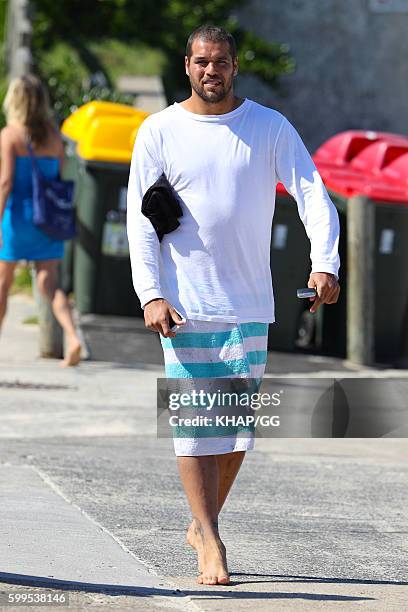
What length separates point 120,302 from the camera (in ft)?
36.2

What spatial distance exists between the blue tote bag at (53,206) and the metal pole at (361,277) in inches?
83.7

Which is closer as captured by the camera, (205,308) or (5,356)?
(205,308)

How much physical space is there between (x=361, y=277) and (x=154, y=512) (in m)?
4.84

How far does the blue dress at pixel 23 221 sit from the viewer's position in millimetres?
8586

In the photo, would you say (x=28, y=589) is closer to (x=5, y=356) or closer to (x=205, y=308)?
(x=205, y=308)

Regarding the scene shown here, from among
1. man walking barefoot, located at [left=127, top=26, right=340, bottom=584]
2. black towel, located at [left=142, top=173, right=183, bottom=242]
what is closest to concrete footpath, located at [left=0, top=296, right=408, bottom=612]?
man walking barefoot, located at [left=127, top=26, right=340, bottom=584]

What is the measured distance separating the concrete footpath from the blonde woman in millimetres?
457

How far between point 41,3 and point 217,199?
46.9 feet

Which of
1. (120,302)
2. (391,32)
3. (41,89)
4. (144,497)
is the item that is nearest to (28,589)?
(144,497)

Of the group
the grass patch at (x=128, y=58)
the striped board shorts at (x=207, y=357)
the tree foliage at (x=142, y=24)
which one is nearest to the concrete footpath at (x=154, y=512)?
the striped board shorts at (x=207, y=357)

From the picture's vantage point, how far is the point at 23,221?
866 centimetres

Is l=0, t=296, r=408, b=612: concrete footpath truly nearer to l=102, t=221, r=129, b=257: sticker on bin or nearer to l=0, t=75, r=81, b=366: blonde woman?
l=0, t=75, r=81, b=366: blonde woman

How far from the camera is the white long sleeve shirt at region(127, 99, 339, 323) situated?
170 inches

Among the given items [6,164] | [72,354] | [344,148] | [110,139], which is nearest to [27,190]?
[6,164]
